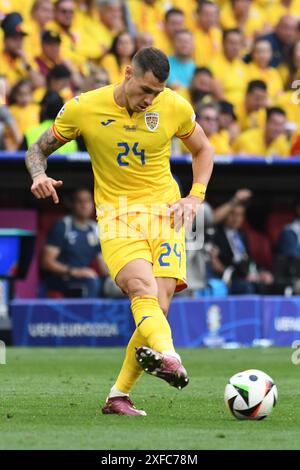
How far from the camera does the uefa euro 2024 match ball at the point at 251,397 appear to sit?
288 inches

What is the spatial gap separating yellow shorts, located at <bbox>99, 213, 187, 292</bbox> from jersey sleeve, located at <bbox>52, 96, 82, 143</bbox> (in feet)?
2.04

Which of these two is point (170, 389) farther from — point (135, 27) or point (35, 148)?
point (135, 27)

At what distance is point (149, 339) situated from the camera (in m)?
7.18

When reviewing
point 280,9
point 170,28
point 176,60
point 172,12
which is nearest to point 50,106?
point 176,60

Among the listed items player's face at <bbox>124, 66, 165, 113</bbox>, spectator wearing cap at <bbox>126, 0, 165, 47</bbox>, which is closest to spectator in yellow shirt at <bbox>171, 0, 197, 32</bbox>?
spectator wearing cap at <bbox>126, 0, 165, 47</bbox>

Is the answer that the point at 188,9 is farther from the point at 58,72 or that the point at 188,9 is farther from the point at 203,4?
the point at 58,72

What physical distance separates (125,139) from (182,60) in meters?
10.9

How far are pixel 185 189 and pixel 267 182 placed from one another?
1.18 metres

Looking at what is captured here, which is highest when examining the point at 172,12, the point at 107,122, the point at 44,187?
the point at 172,12

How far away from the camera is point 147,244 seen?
7.64 meters

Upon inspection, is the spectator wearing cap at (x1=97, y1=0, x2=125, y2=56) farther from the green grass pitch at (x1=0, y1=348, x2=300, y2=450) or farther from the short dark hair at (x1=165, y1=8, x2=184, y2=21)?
the green grass pitch at (x1=0, y1=348, x2=300, y2=450)

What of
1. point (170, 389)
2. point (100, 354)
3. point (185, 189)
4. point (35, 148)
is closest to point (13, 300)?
point (100, 354)

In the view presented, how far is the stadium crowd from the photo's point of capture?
51.6ft

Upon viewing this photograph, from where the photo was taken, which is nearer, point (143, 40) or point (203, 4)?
point (143, 40)
